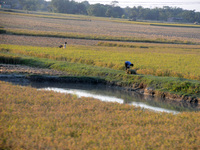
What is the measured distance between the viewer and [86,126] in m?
7.52

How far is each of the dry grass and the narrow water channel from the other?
6.99 feet

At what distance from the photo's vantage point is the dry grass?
6.38m

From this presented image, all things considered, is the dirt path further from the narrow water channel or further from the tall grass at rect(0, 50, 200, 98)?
the narrow water channel

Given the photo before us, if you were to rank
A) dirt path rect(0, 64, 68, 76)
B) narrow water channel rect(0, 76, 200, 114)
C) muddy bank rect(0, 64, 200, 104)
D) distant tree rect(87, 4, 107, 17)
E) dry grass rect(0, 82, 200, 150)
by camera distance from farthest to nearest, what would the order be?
distant tree rect(87, 4, 107, 17)
dirt path rect(0, 64, 68, 76)
muddy bank rect(0, 64, 200, 104)
narrow water channel rect(0, 76, 200, 114)
dry grass rect(0, 82, 200, 150)

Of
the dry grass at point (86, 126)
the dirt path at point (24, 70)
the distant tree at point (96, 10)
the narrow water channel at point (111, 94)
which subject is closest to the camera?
the dry grass at point (86, 126)

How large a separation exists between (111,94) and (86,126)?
6235mm

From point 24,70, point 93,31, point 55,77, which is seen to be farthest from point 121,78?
point 93,31

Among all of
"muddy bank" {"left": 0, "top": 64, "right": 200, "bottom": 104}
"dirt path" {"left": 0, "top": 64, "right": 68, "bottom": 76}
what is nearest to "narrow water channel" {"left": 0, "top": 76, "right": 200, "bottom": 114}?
"muddy bank" {"left": 0, "top": 64, "right": 200, "bottom": 104}

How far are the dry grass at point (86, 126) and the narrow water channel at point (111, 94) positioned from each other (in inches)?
83.9

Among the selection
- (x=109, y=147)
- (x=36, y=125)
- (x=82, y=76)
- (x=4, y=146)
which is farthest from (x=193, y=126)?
(x=82, y=76)

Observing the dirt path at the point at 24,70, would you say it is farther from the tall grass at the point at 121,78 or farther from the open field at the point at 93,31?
the open field at the point at 93,31

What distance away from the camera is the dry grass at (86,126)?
6.38 m

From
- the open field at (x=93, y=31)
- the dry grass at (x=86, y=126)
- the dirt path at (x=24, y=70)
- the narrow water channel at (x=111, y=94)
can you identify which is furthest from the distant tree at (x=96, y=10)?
the dry grass at (x=86, y=126)

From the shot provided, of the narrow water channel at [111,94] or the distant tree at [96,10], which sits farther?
the distant tree at [96,10]
